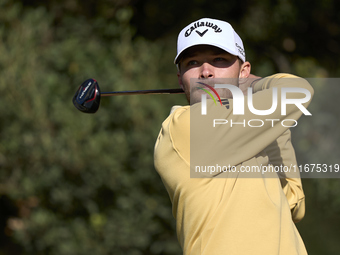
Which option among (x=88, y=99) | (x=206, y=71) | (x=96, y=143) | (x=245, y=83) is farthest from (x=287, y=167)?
(x=96, y=143)

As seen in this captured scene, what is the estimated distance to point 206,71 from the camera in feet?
5.45

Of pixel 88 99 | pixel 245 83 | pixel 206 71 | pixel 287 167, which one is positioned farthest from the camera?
pixel 88 99

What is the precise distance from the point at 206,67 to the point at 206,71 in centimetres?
2

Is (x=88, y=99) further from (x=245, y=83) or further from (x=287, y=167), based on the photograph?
(x=287, y=167)

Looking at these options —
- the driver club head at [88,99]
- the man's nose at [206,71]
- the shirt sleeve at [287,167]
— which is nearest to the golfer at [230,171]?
the man's nose at [206,71]

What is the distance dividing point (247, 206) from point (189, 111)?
0.33m

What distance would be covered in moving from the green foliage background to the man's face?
301 centimetres

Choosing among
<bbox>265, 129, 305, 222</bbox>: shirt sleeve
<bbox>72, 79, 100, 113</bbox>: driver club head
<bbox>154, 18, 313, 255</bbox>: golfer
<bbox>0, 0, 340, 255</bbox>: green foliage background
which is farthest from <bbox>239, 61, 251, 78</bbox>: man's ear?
<bbox>0, 0, 340, 255</bbox>: green foliage background

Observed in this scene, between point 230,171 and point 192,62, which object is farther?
point 192,62

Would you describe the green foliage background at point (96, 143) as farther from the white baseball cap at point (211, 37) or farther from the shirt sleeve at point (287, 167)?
the white baseball cap at point (211, 37)

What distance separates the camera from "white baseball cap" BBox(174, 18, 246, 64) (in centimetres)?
167

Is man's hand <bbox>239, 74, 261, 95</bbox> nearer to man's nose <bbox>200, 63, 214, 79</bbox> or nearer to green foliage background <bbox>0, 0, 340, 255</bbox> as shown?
man's nose <bbox>200, 63, 214, 79</bbox>

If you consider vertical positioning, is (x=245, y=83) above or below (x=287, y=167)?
above

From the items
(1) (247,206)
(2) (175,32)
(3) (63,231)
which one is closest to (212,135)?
(1) (247,206)
